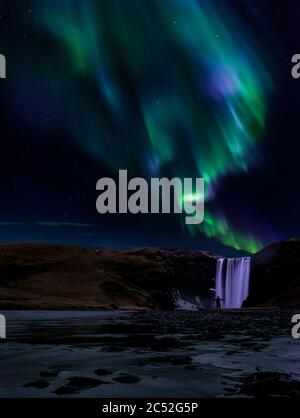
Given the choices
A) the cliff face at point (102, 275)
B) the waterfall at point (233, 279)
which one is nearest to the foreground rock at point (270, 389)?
the cliff face at point (102, 275)


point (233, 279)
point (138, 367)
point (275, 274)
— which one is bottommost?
point (233, 279)

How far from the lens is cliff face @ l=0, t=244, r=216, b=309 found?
143 m

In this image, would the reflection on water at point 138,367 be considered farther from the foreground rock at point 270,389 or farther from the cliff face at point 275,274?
the cliff face at point 275,274

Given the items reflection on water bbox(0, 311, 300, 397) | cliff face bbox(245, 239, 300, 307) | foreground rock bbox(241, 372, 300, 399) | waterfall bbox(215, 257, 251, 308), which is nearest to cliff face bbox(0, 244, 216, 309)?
waterfall bbox(215, 257, 251, 308)

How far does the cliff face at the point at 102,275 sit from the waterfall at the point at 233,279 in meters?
21.8

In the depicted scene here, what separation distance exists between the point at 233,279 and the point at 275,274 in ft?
45.5

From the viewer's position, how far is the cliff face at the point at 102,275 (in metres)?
143

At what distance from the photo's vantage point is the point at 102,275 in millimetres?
164750

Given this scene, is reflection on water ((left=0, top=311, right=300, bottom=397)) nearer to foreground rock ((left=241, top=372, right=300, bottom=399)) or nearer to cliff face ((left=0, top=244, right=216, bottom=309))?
foreground rock ((left=241, top=372, right=300, bottom=399))

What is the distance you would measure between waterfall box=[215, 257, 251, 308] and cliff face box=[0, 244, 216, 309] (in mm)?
21788

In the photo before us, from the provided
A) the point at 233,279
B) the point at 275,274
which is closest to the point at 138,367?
the point at 233,279

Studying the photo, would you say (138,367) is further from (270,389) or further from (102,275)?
(102,275)
